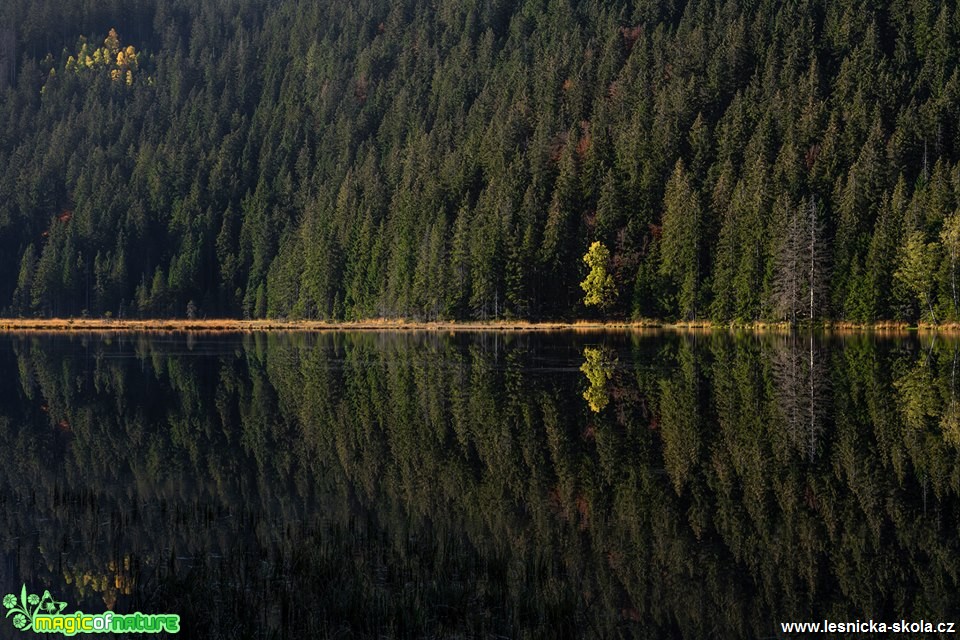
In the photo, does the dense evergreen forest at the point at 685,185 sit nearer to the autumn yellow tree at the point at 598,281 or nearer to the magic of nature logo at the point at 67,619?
the autumn yellow tree at the point at 598,281

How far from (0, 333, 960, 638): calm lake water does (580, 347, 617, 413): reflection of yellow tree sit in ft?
1.45

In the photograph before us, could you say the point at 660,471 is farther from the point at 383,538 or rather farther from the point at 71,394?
the point at 71,394

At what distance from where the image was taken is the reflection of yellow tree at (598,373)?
43.5m

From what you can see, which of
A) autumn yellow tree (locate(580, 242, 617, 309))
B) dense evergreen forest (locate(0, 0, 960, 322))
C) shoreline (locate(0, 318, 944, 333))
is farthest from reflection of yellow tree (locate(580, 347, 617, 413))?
autumn yellow tree (locate(580, 242, 617, 309))

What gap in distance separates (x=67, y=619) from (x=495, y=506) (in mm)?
10205

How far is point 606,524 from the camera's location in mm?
22438

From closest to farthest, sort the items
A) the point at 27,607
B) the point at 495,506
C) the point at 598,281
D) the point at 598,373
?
the point at 27,607
the point at 495,506
the point at 598,373
the point at 598,281

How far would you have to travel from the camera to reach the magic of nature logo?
1602 cm

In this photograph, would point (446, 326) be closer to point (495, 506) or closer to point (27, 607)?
point (495, 506)

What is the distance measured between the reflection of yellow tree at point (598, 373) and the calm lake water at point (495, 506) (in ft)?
1.45

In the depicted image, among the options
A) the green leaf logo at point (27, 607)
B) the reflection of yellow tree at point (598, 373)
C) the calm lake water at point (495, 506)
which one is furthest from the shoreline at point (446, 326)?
the green leaf logo at point (27, 607)

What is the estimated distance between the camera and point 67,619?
17.2 meters

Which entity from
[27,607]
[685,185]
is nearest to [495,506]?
[27,607]

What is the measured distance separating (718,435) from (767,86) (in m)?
134
